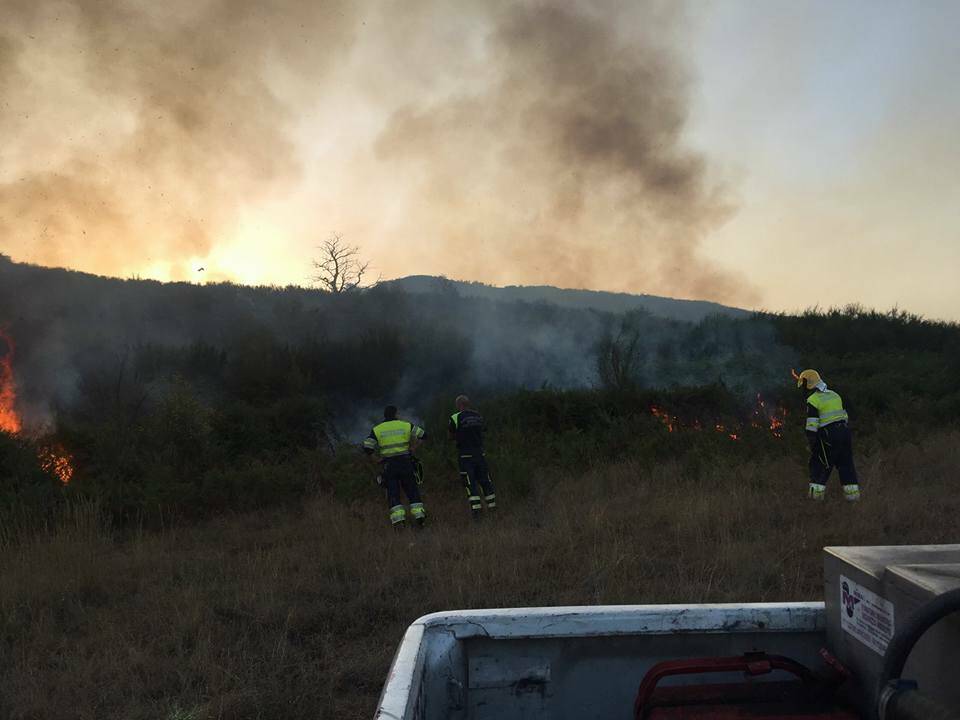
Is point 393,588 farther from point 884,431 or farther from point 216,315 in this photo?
point 216,315

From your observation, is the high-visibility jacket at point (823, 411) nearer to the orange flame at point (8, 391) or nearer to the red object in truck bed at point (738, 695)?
the red object in truck bed at point (738, 695)

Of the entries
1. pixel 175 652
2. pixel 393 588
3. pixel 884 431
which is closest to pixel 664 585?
pixel 393 588

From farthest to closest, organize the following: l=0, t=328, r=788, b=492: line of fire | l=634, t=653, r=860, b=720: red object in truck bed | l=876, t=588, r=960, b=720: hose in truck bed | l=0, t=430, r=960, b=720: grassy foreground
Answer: l=0, t=328, r=788, b=492: line of fire
l=0, t=430, r=960, b=720: grassy foreground
l=634, t=653, r=860, b=720: red object in truck bed
l=876, t=588, r=960, b=720: hose in truck bed

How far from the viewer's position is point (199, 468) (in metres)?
10.8

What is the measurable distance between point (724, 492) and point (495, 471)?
324 centimetres

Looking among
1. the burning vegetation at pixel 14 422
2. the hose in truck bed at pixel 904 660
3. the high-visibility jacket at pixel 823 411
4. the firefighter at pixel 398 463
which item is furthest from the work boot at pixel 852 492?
the burning vegetation at pixel 14 422

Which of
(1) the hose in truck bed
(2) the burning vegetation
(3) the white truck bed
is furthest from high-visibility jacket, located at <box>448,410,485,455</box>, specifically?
(1) the hose in truck bed

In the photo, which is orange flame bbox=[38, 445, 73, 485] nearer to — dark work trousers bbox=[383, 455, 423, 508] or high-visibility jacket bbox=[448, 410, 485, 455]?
dark work trousers bbox=[383, 455, 423, 508]

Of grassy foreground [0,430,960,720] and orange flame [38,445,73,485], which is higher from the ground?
orange flame [38,445,73,485]

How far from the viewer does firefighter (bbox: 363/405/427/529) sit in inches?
329

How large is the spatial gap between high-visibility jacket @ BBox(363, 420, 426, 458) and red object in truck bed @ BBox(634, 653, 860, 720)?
6938 millimetres

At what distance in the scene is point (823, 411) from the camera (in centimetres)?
831

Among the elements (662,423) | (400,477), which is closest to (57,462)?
(400,477)

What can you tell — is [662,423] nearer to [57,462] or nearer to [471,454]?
[471,454]
